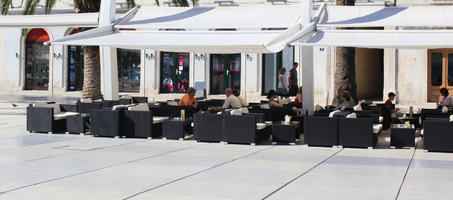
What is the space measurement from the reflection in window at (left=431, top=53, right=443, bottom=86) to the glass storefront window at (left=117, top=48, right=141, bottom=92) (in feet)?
47.1

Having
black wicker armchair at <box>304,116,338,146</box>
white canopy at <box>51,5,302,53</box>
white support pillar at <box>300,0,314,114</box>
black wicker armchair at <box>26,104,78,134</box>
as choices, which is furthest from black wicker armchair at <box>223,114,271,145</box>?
black wicker armchair at <box>26,104,78,134</box>

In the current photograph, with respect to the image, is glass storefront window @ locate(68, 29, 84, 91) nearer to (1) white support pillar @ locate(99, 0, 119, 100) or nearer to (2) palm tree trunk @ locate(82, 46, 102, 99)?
(2) palm tree trunk @ locate(82, 46, 102, 99)

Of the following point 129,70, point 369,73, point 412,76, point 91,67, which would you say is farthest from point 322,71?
point 91,67

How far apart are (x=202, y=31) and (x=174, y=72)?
1824cm

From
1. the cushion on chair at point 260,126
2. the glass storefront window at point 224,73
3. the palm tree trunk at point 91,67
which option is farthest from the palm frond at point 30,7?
the cushion on chair at point 260,126

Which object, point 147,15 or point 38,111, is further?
point 147,15

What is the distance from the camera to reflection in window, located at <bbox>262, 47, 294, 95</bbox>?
3256 centimetres

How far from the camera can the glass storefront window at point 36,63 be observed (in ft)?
120

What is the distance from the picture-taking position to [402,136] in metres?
13.8

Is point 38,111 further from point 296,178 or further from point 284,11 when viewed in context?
point 296,178

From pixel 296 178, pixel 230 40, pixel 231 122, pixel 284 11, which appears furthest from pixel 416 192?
pixel 284 11

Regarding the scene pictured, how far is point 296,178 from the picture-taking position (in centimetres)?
990

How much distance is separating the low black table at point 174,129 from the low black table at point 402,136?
4.41m

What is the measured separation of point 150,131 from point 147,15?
476 cm
